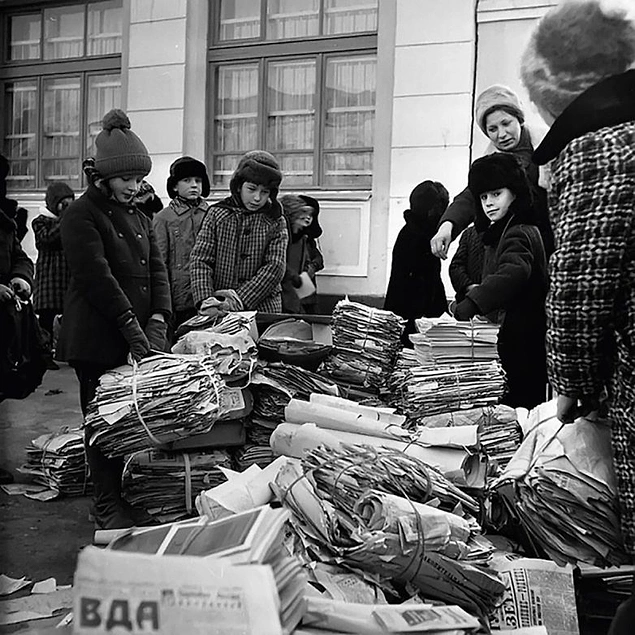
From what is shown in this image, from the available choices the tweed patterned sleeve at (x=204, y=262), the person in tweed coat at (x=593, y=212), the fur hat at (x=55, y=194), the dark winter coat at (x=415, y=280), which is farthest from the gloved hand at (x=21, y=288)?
the person in tweed coat at (x=593, y=212)

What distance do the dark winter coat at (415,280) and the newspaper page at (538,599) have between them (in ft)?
8.01

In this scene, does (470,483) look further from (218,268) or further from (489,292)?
(218,268)

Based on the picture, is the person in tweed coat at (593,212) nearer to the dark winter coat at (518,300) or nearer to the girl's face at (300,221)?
the dark winter coat at (518,300)

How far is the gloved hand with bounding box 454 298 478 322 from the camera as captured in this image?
3.70 metres

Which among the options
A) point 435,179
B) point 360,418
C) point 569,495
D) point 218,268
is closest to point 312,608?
point 569,495

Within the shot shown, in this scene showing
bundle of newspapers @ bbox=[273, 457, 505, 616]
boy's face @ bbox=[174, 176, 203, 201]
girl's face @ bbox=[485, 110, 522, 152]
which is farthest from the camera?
boy's face @ bbox=[174, 176, 203, 201]

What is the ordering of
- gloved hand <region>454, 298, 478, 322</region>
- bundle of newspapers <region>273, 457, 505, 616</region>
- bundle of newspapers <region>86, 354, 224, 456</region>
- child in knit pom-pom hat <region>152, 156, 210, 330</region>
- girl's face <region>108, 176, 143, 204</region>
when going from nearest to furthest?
bundle of newspapers <region>273, 457, 505, 616</region> → bundle of newspapers <region>86, 354, 224, 456</region> → girl's face <region>108, 176, 143, 204</region> → gloved hand <region>454, 298, 478, 322</region> → child in knit pom-pom hat <region>152, 156, 210, 330</region>

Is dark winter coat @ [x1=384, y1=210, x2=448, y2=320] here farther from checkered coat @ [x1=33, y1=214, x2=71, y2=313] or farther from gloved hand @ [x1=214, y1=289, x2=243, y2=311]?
checkered coat @ [x1=33, y1=214, x2=71, y2=313]

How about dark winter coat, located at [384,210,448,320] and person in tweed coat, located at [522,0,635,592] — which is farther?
dark winter coat, located at [384,210,448,320]

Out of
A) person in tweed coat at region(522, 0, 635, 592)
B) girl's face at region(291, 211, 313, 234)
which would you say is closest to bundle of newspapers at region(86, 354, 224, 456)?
person in tweed coat at region(522, 0, 635, 592)

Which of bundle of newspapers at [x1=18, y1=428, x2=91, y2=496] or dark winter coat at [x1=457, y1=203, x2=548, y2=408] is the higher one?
dark winter coat at [x1=457, y1=203, x2=548, y2=408]

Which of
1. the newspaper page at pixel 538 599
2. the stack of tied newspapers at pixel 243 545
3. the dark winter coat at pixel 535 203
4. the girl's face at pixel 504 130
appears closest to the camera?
the stack of tied newspapers at pixel 243 545

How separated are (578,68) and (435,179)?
382 cm

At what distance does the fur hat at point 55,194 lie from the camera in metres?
5.88
